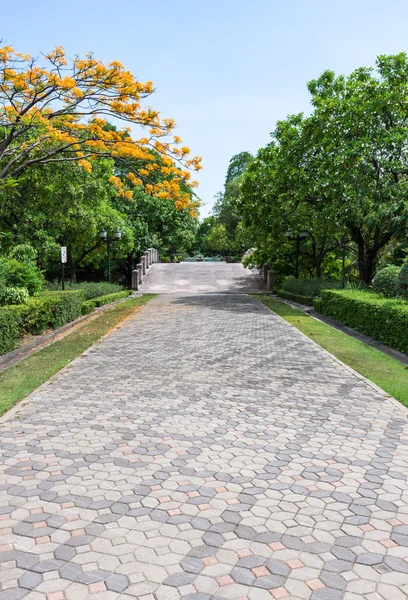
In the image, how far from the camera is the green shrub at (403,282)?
1517 cm

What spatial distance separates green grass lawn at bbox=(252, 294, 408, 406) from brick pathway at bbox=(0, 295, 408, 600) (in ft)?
1.56

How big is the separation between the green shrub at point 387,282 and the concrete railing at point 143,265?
21099mm

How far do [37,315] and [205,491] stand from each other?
10601mm

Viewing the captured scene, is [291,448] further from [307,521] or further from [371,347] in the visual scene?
[371,347]

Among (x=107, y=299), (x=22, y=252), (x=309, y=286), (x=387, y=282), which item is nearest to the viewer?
(x=22, y=252)

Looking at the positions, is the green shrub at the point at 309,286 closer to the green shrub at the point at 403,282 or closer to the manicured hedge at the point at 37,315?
the green shrub at the point at 403,282

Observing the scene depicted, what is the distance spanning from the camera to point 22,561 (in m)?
3.52

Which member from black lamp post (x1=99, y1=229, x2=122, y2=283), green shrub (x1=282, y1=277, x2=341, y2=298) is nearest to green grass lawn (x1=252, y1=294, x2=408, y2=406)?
green shrub (x1=282, y1=277, x2=341, y2=298)

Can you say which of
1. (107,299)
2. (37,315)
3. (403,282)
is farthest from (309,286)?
(37,315)

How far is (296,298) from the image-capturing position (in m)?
25.6

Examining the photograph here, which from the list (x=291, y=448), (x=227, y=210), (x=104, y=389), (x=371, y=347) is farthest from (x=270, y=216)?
(x=227, y=210)

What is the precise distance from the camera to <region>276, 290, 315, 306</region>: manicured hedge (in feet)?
76.3

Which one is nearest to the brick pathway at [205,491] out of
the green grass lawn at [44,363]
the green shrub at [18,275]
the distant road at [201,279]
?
the green grass lawn at [44,363]

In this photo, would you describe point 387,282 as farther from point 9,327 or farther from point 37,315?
point 9,327
